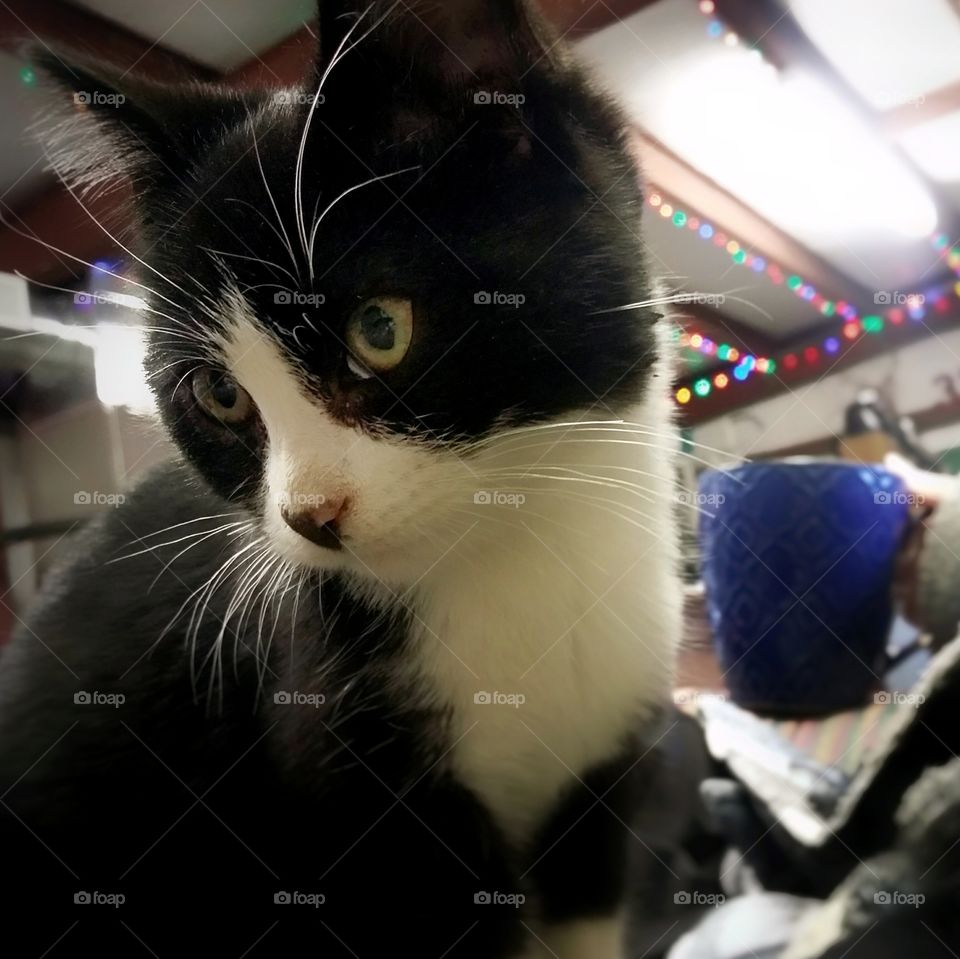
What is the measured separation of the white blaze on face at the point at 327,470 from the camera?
22.0 inches

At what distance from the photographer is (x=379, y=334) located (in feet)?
1.89

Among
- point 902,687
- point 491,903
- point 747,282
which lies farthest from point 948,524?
point 491,903

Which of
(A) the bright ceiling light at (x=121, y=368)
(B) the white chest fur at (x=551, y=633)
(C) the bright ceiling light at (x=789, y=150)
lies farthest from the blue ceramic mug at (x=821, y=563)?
(A) the bright ceiling light at (x=121, y=368)

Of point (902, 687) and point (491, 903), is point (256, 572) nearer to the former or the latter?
point (491, 903)

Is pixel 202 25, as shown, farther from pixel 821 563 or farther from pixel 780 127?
pixel 821 563

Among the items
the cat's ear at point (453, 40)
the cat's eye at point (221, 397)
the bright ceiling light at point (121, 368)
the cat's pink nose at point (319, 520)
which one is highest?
the cat's ear at point (453, 40)

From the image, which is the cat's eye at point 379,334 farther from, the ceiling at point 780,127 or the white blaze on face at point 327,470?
the ceiling at point 780,127

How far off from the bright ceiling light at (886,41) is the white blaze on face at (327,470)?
1.63 ft

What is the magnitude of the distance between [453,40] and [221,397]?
0.33m

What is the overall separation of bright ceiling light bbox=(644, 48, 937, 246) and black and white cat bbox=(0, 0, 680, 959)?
0.10 metres

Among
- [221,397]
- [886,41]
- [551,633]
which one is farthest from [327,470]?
[886,41]

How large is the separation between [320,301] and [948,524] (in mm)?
555

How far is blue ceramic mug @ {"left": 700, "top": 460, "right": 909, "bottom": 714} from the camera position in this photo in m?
0.70

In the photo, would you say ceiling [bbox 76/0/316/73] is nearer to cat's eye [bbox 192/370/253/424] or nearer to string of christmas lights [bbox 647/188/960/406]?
cat's eye [bbox 192/370/253/424]
